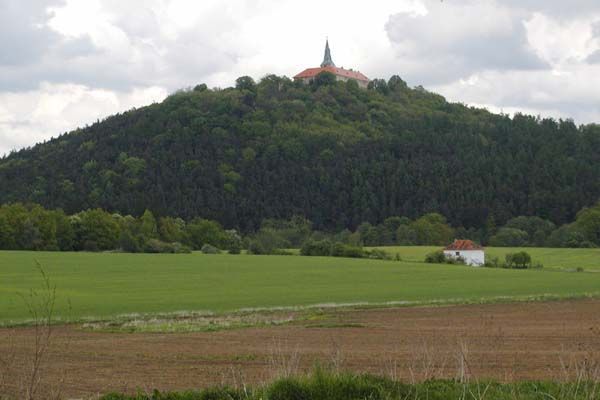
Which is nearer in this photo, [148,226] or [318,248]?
[318,248]

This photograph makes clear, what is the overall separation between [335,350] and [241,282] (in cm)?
5372

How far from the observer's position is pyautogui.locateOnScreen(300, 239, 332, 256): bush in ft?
394

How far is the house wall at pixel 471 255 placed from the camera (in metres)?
114

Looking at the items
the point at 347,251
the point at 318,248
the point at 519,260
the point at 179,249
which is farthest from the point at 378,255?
the point at 179,249

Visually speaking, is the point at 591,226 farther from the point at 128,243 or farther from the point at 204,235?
the point at 128,243

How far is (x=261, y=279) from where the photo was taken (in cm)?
7881

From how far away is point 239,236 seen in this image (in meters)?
140

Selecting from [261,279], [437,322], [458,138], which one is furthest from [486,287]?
[458,138]

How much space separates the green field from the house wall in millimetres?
14838

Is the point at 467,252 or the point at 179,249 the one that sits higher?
the point at 179,249

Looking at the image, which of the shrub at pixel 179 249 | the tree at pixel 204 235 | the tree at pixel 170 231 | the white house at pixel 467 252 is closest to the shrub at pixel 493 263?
the white house at pixel 467 252

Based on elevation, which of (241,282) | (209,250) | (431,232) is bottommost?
(241,282)

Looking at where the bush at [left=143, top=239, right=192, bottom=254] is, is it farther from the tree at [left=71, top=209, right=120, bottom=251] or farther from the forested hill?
the forested hill

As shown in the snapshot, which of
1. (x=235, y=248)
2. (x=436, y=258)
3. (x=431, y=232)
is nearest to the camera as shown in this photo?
(x=436, y=258)
